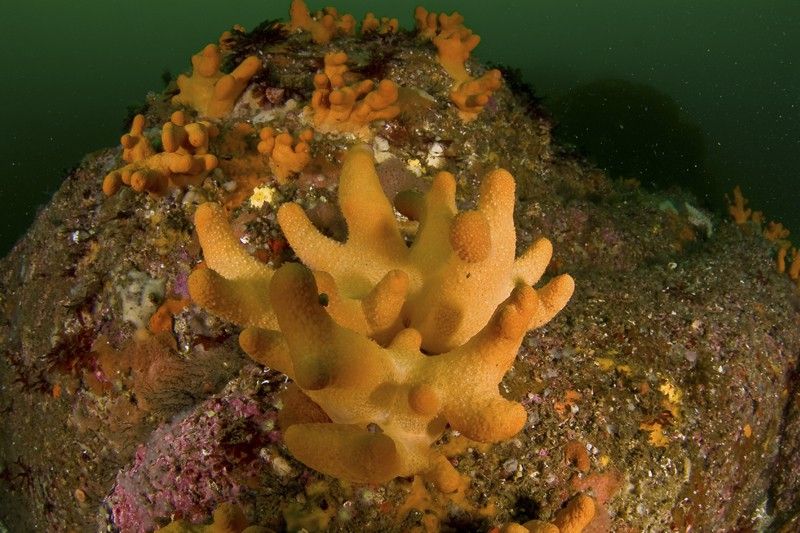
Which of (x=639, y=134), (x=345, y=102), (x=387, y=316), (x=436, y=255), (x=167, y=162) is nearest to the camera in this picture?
(x=387, y=316)

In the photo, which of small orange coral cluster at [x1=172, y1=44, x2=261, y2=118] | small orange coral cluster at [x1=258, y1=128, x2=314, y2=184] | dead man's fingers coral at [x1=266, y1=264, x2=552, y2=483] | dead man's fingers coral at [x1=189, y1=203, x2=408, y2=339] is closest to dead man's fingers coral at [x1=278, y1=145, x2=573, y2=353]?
dead man's fingers coral at [x1=189, y1=203, x2=408, y2=339]

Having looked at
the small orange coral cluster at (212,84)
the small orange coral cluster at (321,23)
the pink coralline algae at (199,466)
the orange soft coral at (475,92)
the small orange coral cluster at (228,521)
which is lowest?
the pink coralline algae at (199,466)

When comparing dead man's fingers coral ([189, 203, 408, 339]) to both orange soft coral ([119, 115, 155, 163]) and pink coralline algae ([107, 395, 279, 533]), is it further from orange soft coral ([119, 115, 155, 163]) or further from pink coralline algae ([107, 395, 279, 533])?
orange soft coral ([119, 115, 155, 163])

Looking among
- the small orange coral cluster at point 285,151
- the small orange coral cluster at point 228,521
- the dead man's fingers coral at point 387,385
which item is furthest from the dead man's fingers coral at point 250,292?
the small orange coral cluster at point 285,151

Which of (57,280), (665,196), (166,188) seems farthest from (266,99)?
(665,196)

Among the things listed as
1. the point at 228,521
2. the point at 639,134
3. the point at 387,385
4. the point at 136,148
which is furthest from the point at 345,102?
the point at 639,134

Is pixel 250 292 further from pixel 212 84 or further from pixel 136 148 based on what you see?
pixel 212 84

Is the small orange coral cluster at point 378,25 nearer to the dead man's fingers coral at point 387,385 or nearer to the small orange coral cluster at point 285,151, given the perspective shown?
the small orange coral cluster at point 285,151

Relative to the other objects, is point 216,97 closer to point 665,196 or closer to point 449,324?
point 449,324
